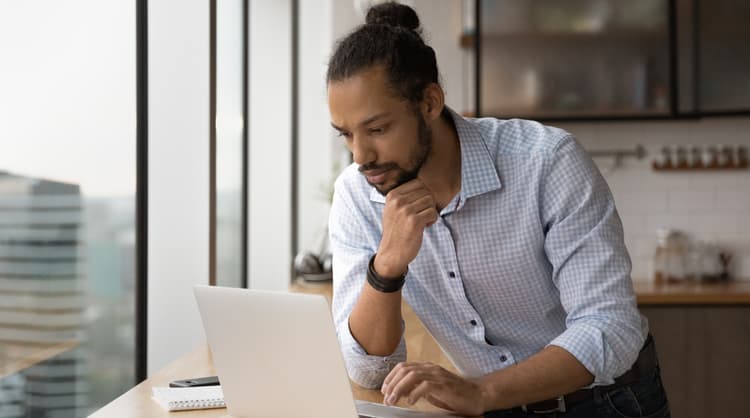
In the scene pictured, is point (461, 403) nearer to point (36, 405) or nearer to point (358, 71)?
point (358, 71)

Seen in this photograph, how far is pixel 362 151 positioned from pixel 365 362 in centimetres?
41

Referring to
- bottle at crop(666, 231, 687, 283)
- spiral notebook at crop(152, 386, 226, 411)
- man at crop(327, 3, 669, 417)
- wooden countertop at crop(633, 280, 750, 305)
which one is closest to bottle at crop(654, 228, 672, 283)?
bottle at crop(666, 231, 687, 283)

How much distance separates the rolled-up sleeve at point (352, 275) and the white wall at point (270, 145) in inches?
96.0

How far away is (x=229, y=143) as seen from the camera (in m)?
3.79

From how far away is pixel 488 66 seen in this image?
162 inches

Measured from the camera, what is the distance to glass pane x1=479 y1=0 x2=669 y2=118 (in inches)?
159

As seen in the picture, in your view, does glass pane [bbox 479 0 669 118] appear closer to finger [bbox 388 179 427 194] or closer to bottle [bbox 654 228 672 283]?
bottle [bbox 654 228 672 283]

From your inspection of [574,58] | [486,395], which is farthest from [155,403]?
[574,58]

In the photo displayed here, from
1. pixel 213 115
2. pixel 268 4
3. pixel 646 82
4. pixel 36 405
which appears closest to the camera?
pixel 36 405

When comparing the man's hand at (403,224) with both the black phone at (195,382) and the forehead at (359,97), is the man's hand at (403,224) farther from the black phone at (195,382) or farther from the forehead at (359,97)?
the black phone at (195,382)

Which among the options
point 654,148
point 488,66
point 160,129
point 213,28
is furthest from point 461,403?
point 654,148

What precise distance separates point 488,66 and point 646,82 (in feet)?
2.26

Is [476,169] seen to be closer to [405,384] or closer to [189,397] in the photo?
[405,384]

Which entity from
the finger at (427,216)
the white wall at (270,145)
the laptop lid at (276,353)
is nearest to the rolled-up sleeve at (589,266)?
the finger at (427,216)
